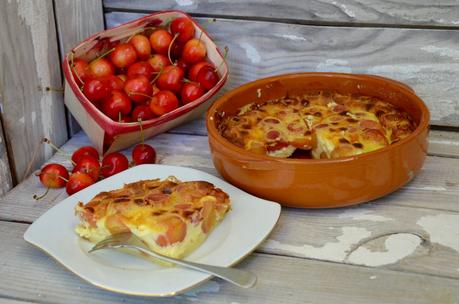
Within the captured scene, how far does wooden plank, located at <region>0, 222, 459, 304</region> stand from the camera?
2.37 ft

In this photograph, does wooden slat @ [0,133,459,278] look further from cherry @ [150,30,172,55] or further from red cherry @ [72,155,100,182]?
cherry @ [150,30,172,55]

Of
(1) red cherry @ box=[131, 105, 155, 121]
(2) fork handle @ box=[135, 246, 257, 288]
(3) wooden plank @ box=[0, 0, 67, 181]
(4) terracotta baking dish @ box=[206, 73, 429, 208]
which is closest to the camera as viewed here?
(2) fork handle @ box=[135, 246, 257, 288]

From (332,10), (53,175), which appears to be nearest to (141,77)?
→ (53,175)

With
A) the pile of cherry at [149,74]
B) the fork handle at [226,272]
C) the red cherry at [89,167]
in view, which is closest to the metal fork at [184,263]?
the fork handle at [226,272]

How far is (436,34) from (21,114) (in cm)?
72

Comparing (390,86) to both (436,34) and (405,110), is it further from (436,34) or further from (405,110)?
(436,34)

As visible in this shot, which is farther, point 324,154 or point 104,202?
point 324,154

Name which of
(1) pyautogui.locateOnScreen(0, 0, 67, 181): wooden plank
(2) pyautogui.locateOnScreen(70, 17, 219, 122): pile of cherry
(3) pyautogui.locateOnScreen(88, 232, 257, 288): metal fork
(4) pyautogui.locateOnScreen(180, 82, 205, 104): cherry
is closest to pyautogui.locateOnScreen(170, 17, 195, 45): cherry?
(2) pyautogui.locateOnScreen(70, 17, 219, 122): pile of cherry

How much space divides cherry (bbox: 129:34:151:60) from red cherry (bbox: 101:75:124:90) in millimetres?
71

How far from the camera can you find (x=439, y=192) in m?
0.93

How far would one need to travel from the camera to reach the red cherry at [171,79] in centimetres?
108

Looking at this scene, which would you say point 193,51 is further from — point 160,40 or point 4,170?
point 4,170

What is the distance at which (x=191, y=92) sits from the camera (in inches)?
41.9

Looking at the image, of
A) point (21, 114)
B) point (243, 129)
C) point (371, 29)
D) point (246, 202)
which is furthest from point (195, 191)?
point (371, 29)
